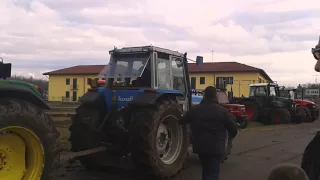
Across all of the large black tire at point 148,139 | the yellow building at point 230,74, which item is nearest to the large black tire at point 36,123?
the large black tire at point 148,139

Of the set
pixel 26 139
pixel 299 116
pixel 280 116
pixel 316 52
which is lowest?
pixel 299 116

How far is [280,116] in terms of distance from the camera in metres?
22.8

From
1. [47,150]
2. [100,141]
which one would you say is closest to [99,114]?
[100,141]

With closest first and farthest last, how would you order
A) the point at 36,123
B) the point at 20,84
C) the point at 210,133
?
the point at 36,123
the point at 20,84
the point at 210,133

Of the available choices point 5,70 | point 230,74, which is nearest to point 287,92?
point 5,70

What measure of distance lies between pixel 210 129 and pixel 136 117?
200 cm

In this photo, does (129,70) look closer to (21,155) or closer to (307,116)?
(21,155)

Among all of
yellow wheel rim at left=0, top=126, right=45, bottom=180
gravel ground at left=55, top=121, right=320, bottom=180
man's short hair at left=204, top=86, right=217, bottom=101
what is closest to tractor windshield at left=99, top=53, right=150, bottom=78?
gravel ground at left=55, top=121, right=320, bottom=180

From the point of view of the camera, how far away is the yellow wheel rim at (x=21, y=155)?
4.92 meters

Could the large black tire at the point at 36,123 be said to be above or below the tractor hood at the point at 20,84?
below

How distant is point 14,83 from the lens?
5203 mm

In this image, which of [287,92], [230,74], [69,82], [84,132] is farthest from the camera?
[69,82]

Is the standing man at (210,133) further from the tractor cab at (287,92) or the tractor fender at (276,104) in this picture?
the tractor cab at (287,92)

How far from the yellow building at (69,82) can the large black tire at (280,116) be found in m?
56.9
